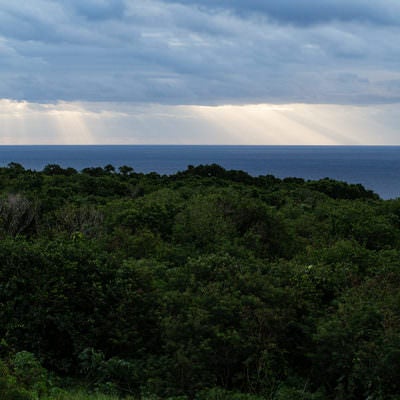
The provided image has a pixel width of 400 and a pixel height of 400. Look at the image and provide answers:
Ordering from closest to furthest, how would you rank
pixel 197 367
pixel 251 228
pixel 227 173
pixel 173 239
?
pixel 197 367 < pixel 173 239 < pixel 251 228 < pixel 227 173

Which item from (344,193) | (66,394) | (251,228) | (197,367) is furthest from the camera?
(344,193)

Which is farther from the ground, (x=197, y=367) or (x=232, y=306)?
(x=232, y=306)

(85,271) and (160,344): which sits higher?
(85,271)

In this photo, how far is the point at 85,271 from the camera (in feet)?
47.1

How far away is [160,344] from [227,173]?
161ft

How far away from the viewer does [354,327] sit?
1146 cm

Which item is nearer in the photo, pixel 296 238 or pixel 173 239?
pixel 173 239

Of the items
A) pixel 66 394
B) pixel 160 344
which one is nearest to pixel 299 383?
pixel 160 344

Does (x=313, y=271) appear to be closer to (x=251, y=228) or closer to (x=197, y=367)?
(x=197, y=367)

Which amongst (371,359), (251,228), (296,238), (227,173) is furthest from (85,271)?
(227,173)

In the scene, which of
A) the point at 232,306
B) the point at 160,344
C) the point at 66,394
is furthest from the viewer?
the point at 160,344

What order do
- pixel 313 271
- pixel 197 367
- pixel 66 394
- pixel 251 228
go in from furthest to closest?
pixel 251 228
pixel 313 271
pixel 197 367
pixel 66 394

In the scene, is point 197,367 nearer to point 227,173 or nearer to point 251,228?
point 251,228

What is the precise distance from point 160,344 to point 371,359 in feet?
15.6
